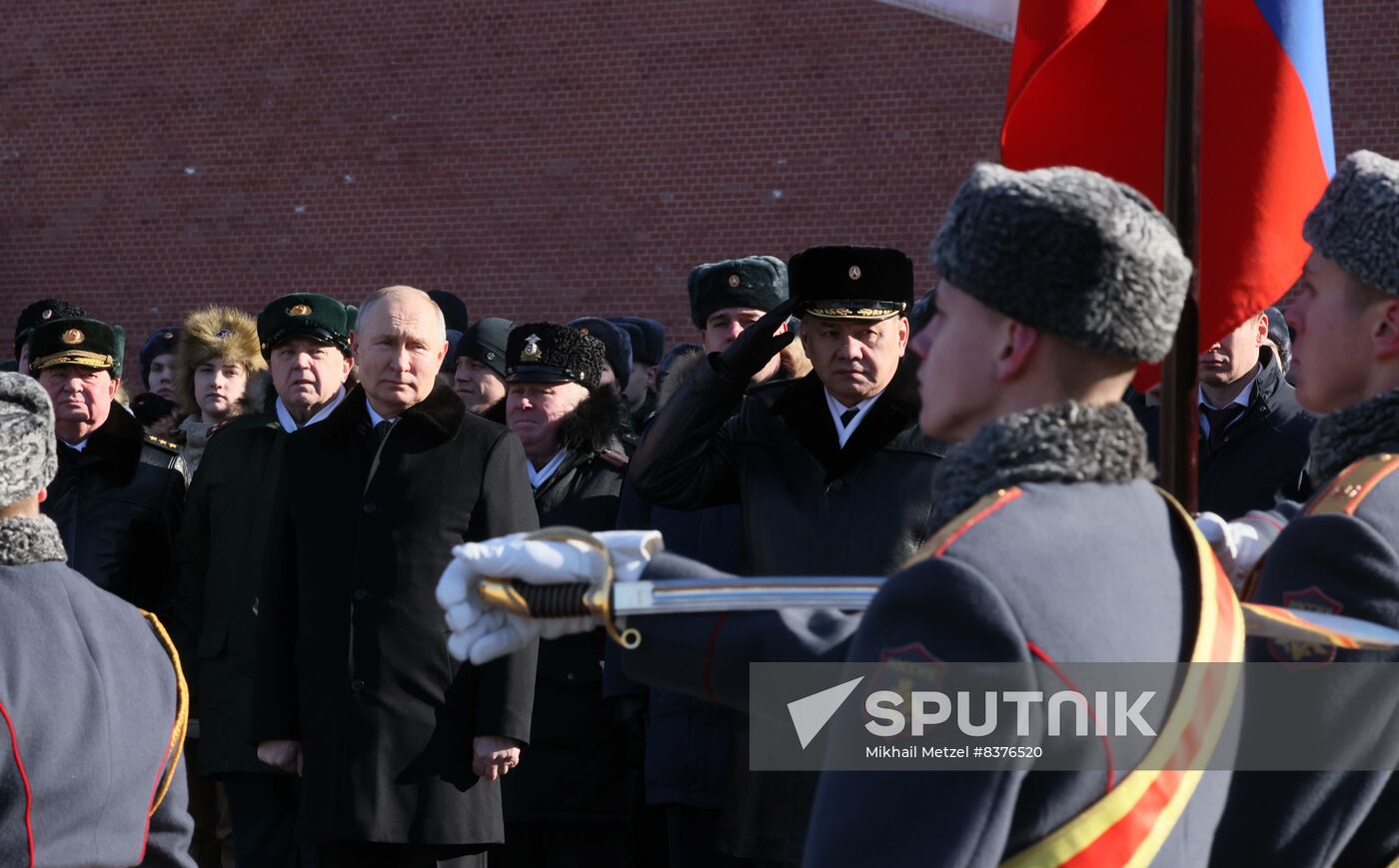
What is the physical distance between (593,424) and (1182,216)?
2894 mm

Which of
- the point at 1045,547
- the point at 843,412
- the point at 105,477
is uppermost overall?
the point at 1045,547

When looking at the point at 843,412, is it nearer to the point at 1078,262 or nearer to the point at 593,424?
the point at 593,424

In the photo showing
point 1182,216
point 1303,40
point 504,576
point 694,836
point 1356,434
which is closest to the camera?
point 504,576

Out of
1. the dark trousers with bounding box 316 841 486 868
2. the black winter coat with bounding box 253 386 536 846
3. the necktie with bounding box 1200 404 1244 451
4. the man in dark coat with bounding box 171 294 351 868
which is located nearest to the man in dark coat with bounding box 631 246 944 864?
the black winter coat with bounding box 253 386 536 846

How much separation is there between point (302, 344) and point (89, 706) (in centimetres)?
324

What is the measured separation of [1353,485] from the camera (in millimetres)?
2277

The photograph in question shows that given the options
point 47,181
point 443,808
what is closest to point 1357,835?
point 443,808

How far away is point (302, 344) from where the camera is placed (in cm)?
607

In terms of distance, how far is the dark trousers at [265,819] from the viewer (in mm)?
5441

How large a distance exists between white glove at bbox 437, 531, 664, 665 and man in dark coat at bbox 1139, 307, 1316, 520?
10.2ft

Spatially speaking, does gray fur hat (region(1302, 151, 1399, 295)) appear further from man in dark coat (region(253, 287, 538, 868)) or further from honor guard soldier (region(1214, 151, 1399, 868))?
man in dark coat (region(253, 287, 538, 868))

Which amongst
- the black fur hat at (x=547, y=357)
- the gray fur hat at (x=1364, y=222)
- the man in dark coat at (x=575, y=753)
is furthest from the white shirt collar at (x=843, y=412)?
the gray fur hat at (x=1364, y=222)

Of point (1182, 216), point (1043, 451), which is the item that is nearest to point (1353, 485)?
point (1043, 451)

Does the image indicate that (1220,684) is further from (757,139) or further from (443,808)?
(757,139)
